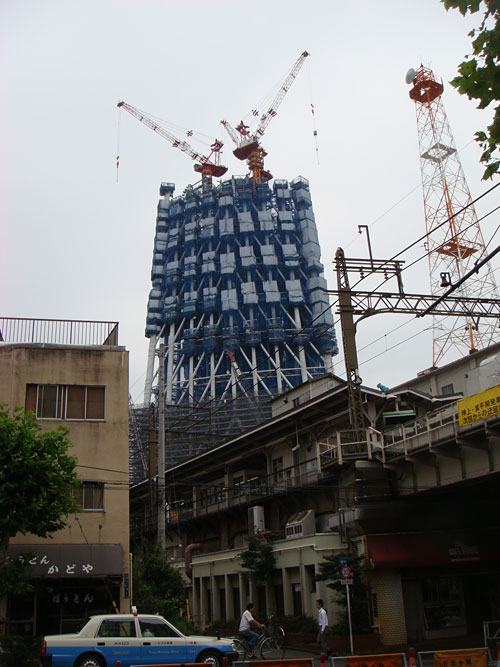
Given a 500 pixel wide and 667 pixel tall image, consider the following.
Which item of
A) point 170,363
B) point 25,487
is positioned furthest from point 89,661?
point 170,363

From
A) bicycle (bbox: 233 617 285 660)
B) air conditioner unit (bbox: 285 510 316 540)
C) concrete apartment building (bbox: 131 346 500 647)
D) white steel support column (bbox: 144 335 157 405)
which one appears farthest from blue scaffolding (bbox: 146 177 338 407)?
bicycle (bbox: 233 617 285 660)

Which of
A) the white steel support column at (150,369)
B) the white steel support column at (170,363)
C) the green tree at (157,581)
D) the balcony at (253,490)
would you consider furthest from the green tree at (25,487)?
the white steel support column at (150,369)

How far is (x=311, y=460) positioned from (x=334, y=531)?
5213 millimetres

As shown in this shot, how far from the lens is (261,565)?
3625 centimetres

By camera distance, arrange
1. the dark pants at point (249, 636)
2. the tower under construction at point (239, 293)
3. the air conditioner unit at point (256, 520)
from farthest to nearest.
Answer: the tower under construction at point (239, 293) < the air conditioner unit at point (256, 520) < the dark pants at point (249, 636)

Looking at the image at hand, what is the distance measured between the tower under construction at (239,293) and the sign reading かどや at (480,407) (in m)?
76.4

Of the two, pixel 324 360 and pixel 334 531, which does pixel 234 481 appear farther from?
pixel 324 360

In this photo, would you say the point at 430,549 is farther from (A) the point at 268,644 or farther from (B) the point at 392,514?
(A) the point at 268,644

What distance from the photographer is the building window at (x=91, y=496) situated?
93.8 ft

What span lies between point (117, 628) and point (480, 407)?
47.9 feet

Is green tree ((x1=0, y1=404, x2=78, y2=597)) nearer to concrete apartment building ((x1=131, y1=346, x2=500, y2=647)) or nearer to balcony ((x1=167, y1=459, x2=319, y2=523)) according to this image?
concrete apartment building ((x1=131, y1=346, x2=500, y2=647))

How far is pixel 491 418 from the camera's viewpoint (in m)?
25.4

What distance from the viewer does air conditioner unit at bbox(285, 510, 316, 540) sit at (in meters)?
36.3

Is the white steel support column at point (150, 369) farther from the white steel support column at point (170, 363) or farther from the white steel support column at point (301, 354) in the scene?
the white steel support column at point (301, 354)
